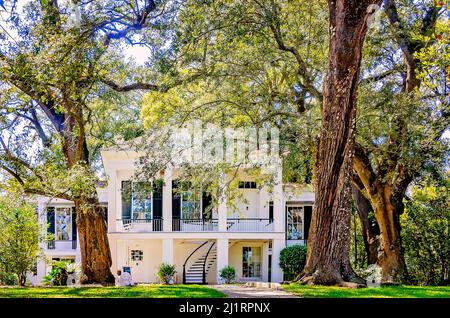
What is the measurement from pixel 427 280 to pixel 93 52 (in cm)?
1512

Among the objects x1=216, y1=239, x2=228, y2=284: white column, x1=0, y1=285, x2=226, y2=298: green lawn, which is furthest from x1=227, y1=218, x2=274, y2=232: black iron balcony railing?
x1=0, y1=285, x2=226, y2=298: green lawn

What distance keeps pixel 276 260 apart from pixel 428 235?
23.1ft

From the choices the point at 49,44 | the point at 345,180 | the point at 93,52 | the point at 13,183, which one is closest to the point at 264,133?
the point at 345,180

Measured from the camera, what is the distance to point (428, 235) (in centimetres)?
2073

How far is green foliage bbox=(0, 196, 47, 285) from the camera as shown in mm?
19203

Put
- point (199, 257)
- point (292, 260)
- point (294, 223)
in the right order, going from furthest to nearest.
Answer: point (294, 223)
point (199, 257)
point (292, 260)

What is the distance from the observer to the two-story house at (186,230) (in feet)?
82.7

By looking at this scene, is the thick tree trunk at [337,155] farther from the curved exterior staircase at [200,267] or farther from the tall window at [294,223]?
the tall window at [294,223]

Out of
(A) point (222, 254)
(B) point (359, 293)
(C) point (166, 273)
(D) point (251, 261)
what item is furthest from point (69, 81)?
(D) point (251, 261)

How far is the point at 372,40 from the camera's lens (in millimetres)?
16812

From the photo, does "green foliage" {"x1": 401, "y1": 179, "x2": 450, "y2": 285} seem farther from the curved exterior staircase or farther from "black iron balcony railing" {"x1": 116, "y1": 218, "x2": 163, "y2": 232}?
"black iron balcony railing" {"x1": 116, "y1": 218, "x2": 163, "y2": 232}

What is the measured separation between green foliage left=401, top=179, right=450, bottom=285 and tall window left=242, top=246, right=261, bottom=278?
8.20 metres

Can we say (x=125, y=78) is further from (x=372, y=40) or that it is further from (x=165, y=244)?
(x=165, y=244)

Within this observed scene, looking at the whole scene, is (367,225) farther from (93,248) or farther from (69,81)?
(69,81)
